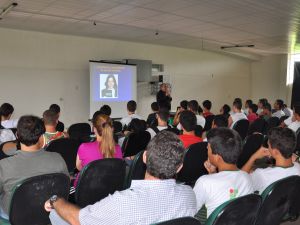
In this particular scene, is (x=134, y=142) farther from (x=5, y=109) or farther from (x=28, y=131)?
(x=5, y=109)

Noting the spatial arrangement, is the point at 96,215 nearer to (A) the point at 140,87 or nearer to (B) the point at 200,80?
(A) the point at 140,87

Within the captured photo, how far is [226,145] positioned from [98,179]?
1.13 meters

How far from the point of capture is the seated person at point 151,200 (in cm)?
131

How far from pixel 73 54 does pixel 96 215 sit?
26.5 ft

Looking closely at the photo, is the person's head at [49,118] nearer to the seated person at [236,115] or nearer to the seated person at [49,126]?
the seated person at [49,126]

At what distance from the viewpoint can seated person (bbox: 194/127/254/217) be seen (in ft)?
6.15

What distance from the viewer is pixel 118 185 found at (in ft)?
9.08

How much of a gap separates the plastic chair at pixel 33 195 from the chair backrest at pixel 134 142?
180 centimetres

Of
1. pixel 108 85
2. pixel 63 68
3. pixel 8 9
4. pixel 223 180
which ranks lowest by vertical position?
pixel 223 180

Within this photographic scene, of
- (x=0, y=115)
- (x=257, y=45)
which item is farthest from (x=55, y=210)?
(x=257, y=45)

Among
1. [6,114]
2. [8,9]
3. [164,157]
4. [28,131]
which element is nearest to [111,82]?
[8,9]

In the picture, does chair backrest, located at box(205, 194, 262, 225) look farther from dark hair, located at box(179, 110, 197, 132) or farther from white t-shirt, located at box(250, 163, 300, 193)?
dark hair, located at box(179, 110, 197, 132)

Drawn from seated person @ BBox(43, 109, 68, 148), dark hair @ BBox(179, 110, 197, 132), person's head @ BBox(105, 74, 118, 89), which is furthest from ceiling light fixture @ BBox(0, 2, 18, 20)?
dark hair @ BBox(179, 110, 197, 132)

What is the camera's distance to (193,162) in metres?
3.41
